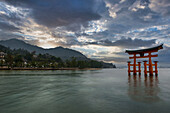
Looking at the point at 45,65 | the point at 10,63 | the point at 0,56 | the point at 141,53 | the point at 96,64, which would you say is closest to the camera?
the point at 141,53

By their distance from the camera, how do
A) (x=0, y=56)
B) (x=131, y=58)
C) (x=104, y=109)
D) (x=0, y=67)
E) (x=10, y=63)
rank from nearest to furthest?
(x=104, y=109) → (x=131, y=58) → (x=0, y=67) → (x=10, y=63) → (x=0, y=56)

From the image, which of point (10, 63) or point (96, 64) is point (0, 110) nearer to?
point (10, 63)

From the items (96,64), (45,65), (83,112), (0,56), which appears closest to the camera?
(83,112)

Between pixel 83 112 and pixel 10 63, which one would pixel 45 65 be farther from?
pixel 83 112

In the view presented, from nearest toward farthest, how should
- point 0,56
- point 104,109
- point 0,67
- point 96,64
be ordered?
point 104,109 → point 0,67 → point 0,56 → point 96,64

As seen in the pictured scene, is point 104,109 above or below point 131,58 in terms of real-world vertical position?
below

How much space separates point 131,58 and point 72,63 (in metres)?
87.9

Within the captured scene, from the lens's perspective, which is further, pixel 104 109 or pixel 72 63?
pixel 72 63

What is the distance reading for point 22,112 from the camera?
575cm

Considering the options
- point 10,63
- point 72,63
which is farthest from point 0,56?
point 72,63

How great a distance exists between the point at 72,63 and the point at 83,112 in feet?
358

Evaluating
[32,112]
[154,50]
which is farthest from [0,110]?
[154,50]

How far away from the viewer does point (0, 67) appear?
2854 inches

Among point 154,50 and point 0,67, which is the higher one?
point 154,50
